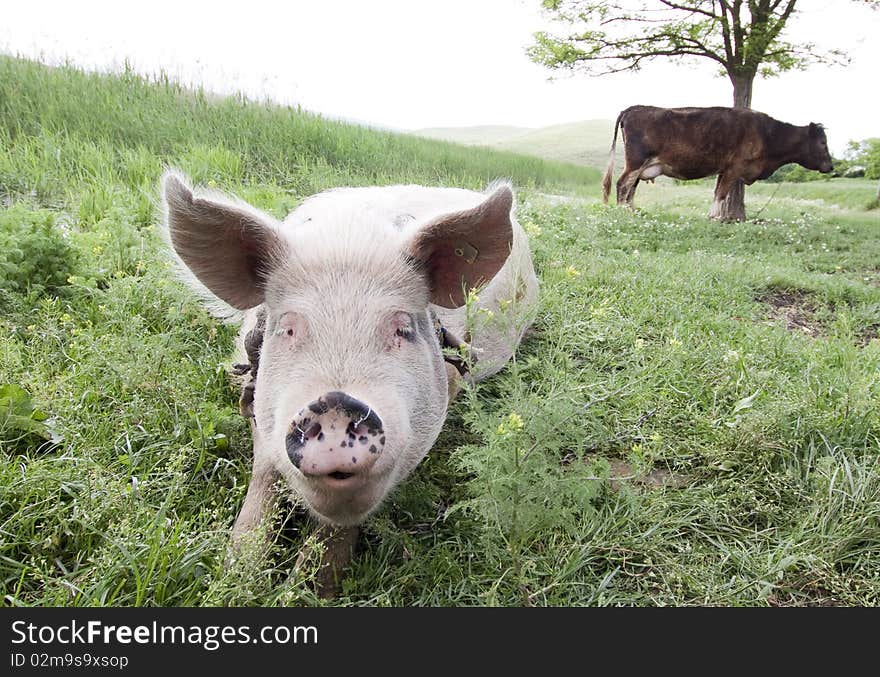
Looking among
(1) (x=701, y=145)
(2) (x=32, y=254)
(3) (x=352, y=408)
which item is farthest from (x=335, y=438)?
(1) (x=701, y=145)

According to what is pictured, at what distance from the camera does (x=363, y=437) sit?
1690 mm

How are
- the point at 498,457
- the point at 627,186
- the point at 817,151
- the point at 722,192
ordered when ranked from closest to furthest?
the point at 498,457, the point at 722,192, the point at 627,186, the point at 817,151

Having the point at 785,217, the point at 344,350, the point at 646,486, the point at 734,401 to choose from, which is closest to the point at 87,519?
the point at 344,350

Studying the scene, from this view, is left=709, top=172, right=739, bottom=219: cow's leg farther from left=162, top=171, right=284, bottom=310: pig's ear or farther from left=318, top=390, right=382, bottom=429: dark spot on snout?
left=318, top=390, right=382, bottom=429: dark spot on snout

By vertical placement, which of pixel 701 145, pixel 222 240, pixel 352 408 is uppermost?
pixel 701 145

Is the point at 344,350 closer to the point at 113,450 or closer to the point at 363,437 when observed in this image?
the point at 363,437

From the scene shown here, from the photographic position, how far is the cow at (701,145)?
11.7 m

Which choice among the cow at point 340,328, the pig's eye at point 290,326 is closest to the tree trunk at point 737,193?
the cow at point 340,328

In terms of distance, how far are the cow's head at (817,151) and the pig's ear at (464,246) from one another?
13.7 metres

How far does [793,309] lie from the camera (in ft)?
18.2

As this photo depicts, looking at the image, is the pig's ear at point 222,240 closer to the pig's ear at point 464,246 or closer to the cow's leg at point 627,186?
the pig's ear at point 464,246

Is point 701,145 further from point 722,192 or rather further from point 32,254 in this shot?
point 32,254

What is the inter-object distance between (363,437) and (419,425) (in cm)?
54

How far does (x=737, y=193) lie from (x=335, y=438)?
12.6 meters
